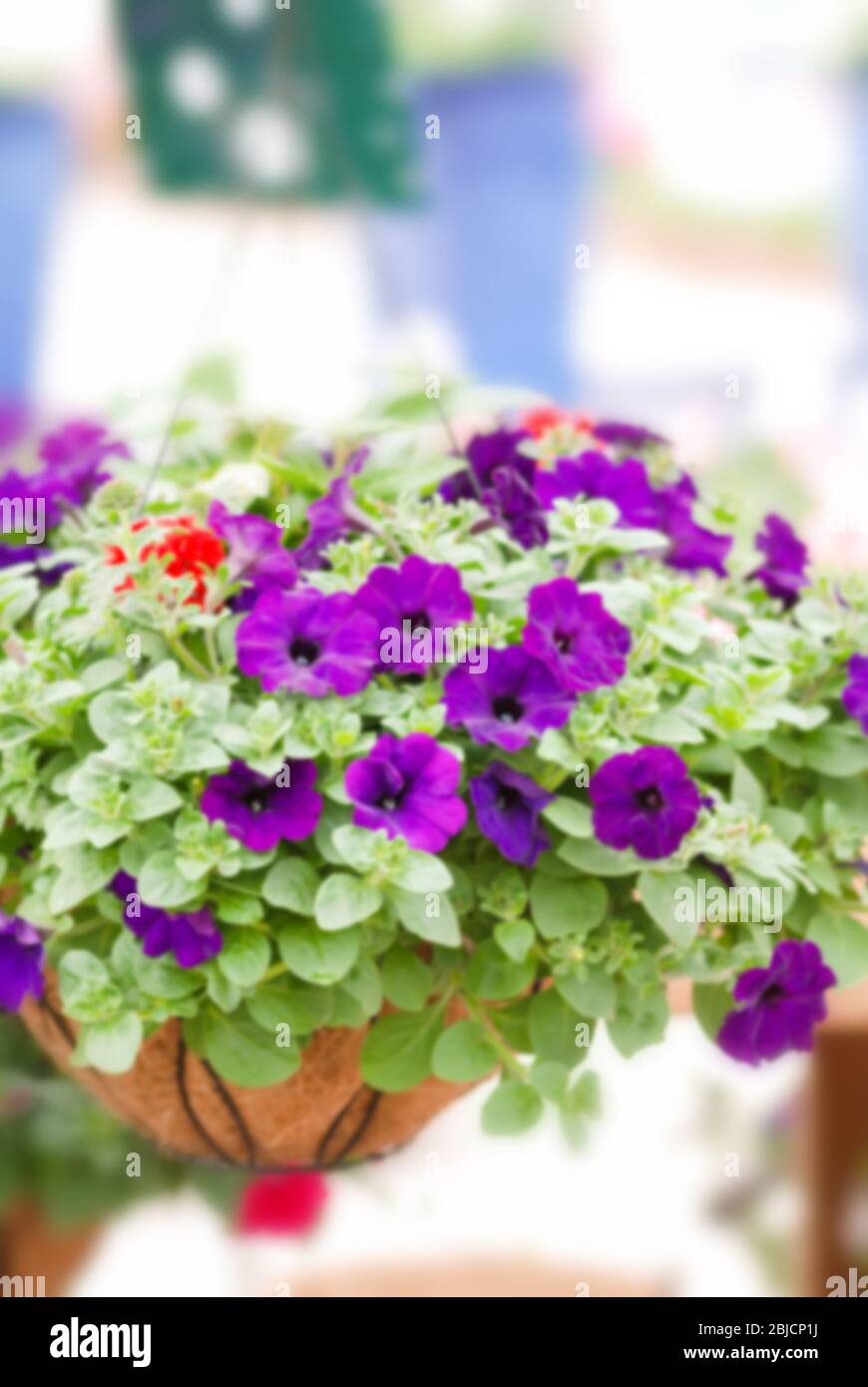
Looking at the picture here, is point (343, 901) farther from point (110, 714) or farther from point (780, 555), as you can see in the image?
point (780, 555)

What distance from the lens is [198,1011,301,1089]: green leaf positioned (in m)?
0.73

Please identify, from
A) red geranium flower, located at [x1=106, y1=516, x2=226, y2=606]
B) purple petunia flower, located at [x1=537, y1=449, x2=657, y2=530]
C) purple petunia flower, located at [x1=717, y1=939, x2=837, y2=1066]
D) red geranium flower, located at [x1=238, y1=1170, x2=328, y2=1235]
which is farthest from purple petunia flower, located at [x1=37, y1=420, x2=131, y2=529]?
red geranium flower, located at [x1=238, y1=1170, x2=328, y2=1235]

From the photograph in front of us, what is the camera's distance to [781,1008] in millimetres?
772

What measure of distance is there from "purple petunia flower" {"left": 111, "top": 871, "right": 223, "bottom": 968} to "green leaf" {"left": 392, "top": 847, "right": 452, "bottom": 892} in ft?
0.31

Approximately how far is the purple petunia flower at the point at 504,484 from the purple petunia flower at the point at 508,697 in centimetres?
15

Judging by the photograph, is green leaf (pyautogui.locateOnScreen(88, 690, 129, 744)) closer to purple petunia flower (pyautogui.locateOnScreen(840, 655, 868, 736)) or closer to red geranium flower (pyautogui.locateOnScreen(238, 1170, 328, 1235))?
purple petunia flower (pyautogui.locateOnScreen(840, 655, 868, 736))

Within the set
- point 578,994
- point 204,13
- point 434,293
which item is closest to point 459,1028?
point 578,994

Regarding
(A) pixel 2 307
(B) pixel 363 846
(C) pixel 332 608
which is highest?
(A) pixel 2 307

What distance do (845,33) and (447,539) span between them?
243cm

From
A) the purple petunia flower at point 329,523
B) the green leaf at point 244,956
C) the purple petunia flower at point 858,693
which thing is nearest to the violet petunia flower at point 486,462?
the purple petunia flower at point 329,523

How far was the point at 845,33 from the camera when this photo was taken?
2.82 meters

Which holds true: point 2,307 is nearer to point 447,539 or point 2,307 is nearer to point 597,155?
point 597,155

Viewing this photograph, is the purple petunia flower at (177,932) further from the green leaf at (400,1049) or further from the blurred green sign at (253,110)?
the blurred green sign at (253,110)
